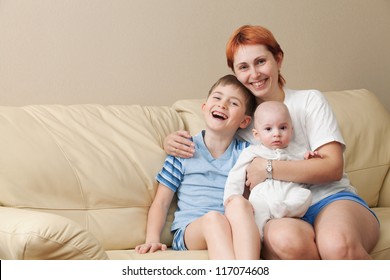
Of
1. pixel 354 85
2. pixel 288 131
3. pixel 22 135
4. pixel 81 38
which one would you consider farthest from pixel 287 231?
pixel 354 85

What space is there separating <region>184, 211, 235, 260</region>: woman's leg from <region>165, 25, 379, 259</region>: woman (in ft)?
0.44

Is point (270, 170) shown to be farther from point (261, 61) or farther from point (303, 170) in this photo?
point (261, 61)

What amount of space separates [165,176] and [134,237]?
0.79ft

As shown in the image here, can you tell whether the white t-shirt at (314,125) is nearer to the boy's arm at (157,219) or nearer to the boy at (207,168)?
the boy at (207,168)

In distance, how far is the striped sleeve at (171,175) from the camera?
7.55ft

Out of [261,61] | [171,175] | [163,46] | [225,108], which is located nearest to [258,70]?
[261,61]

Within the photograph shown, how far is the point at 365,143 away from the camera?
2.82 m

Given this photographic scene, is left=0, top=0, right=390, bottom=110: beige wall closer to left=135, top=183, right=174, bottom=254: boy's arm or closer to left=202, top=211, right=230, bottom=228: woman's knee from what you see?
left=135, top=183, right=174, bottom=254: boy's arm

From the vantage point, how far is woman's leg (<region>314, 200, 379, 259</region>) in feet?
6.18

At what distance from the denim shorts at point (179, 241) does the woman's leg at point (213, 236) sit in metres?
0.03

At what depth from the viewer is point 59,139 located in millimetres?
2279

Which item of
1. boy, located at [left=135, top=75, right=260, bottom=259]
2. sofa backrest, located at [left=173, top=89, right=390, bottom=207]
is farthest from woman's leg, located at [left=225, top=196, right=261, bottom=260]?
sofa backrest, located at [left=173, top=89, right=390, bottom=207]

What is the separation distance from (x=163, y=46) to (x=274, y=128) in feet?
2.87

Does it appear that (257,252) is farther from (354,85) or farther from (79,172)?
(354,85)
